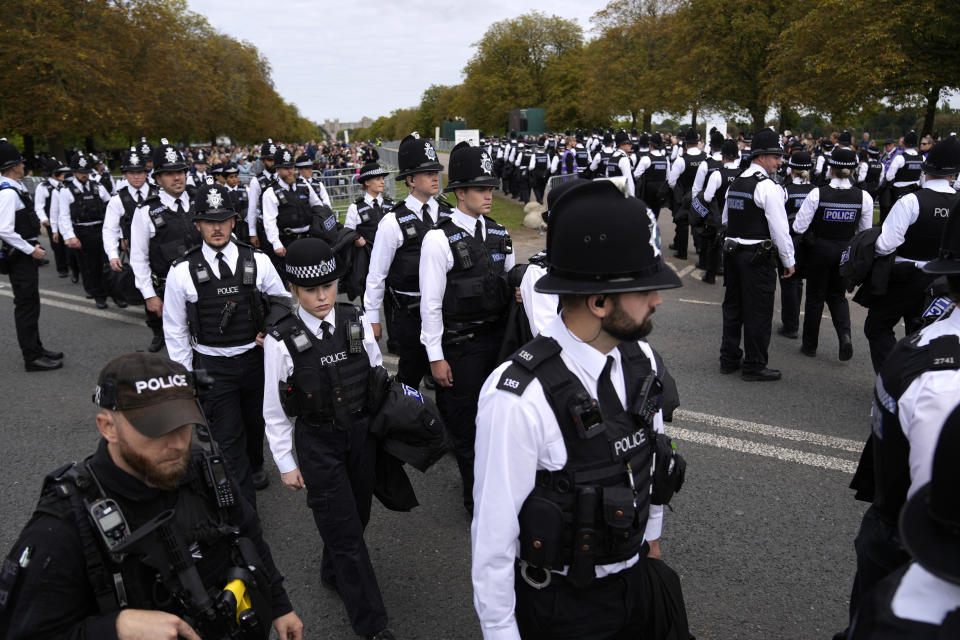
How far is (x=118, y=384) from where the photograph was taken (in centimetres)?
210

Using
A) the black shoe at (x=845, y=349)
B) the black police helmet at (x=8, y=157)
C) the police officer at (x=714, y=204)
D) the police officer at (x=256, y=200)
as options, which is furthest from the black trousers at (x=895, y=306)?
the black police helmet at (x=8, y=157)

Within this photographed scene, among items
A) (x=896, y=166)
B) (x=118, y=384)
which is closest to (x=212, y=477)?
(x=118, y=384)

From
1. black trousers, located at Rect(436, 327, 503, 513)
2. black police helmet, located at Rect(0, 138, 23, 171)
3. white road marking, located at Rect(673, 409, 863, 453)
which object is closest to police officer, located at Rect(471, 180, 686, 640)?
black trousers, located at Rect(436, 327, 503, 513)

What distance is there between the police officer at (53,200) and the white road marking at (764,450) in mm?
10243

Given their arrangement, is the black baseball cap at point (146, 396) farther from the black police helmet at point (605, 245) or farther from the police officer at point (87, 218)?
the police officer at point (87, 218)

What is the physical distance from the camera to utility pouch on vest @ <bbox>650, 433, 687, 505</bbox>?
2373mm

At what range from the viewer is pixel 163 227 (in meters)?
6.83

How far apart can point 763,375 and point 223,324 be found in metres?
5.31

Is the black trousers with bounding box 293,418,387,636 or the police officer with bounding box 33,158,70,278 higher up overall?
the police officer with bounding box 33,158,70,278

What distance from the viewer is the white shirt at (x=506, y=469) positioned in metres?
2.02

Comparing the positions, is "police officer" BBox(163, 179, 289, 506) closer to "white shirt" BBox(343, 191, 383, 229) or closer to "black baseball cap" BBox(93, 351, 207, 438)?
"black baseball cap" BBox(93, 351, 207, 438)

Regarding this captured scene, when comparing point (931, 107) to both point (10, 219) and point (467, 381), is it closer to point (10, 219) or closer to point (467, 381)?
point (467, 381)

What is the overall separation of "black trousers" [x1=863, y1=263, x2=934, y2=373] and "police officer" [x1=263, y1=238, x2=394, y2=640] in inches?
186

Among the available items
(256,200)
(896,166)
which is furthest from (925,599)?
(896,166)
